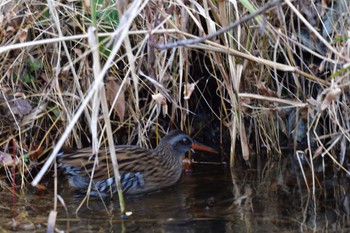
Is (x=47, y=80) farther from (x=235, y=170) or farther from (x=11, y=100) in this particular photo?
(x=235, y=170)

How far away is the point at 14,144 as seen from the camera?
4918mm

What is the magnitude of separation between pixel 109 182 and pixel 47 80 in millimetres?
834

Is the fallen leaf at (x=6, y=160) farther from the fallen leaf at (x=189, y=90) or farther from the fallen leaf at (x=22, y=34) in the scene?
the fallen leaf at (x=189, y=90)

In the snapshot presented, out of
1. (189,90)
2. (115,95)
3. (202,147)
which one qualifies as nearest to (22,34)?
(115,95)

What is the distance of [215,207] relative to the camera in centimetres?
461

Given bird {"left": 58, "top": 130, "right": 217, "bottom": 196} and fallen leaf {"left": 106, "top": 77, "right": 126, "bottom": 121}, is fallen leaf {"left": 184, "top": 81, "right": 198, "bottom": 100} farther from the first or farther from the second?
bird {"left": 58, "top": 130, "right": 217, "bottom": 196}

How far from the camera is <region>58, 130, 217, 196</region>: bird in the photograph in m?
4.97

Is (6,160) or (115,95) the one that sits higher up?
(115,95)

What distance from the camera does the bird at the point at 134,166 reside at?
4.97 metres

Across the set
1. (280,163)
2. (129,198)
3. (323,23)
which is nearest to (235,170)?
(280,163)

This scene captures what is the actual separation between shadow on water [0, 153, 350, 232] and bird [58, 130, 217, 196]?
3.6 inches

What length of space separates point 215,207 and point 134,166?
31.6 inches

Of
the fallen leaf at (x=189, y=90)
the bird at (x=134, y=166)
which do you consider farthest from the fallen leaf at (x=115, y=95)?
the fallen leaf at (x=189, y=90)

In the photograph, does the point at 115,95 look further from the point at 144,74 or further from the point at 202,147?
the point at 202,147
